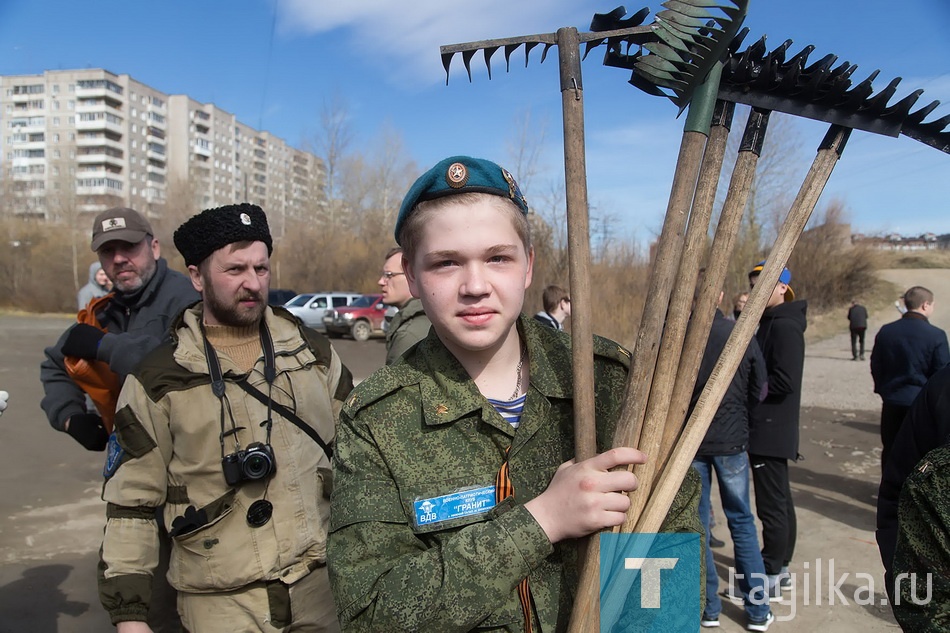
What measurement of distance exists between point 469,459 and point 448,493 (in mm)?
90

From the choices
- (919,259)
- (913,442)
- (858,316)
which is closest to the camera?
(913,442)

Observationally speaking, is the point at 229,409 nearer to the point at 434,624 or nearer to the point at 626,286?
the point at 434,624

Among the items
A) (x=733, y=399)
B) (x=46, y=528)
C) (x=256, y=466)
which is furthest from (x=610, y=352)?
(x=46, y=528)

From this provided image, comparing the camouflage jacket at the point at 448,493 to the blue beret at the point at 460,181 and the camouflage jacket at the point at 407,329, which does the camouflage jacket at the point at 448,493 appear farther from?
the camouflage jacket at the point at 407,329

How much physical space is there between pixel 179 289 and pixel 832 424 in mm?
10407

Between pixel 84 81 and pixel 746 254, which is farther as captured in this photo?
pixel 84 81

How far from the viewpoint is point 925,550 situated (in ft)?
4.71

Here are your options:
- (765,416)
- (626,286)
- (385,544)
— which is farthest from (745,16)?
(626,286)

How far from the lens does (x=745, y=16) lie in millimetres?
1064

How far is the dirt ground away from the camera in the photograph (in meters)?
4.21

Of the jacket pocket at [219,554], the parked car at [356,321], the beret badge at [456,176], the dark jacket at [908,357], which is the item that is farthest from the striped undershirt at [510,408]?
the parked car at [356,321]

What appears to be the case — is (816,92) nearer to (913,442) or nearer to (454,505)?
(454,505)

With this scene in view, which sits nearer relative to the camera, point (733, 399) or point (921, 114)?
point (921, 114)

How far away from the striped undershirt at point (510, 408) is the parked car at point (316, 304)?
22280 millimetres
